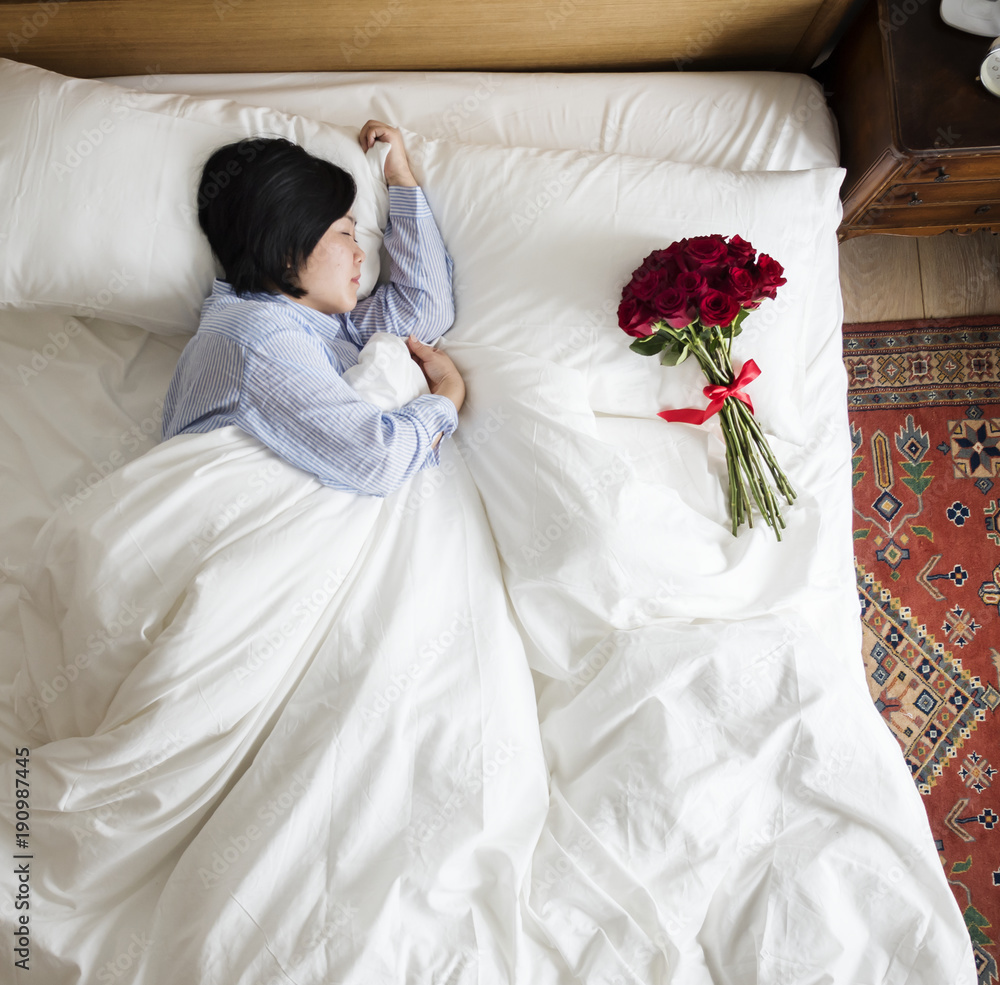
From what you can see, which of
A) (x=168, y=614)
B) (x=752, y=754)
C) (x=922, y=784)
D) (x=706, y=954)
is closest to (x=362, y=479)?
(x=168, y=614)

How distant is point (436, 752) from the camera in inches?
41.0

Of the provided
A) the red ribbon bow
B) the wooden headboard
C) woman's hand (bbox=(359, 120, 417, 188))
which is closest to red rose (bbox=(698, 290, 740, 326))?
the red ribbon bow

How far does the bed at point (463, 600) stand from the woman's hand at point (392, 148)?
1.2 inches

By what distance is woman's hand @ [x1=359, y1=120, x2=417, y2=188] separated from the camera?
1.40 meters

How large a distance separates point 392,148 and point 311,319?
349 mm

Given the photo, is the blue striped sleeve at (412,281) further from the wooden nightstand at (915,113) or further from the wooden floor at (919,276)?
the wooden floor at (919,276)

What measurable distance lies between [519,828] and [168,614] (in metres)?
0.55

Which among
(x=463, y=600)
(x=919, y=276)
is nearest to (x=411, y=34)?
(x=463, y=600)

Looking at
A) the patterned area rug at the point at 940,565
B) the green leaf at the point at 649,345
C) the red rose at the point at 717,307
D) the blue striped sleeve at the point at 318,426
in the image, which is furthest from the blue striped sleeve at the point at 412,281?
the patterned area rug at the point at 940,565

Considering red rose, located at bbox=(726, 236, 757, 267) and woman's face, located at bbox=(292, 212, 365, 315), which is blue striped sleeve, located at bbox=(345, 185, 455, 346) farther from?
red rose, located at bbox=(726, 236, 757, 267)

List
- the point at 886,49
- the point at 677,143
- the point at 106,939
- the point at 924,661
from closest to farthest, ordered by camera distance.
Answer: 1. the point at 106,939
2. the point at 886,49
3. the point at 677,143
4. the point at 924,661

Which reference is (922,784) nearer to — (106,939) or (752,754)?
(752,754)

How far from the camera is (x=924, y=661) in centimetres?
165

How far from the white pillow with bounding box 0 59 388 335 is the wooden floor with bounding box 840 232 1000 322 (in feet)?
4.56
